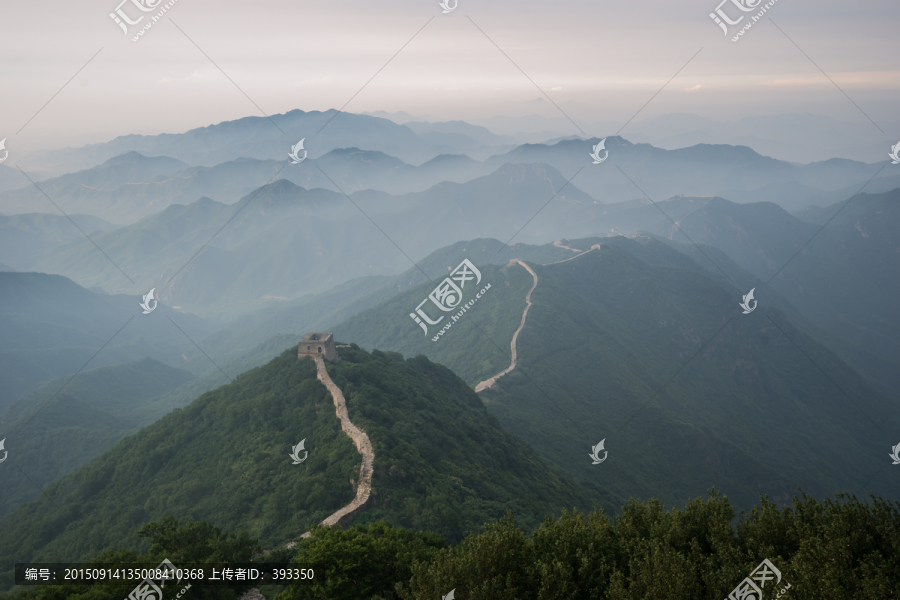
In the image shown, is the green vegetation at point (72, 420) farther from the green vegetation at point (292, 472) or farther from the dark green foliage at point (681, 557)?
the dark green foliage at point (681, 557)

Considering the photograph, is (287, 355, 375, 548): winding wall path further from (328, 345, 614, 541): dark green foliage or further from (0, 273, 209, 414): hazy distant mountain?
(0, 273, 209, 414): hazy distant mountain

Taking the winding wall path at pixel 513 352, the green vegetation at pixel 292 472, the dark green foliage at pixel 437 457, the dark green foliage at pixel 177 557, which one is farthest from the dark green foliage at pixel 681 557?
the winding wall path at pixel 513 352

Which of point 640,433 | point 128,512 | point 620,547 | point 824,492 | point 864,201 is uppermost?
point 864,201

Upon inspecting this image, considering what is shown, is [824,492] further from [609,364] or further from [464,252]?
[464,252]

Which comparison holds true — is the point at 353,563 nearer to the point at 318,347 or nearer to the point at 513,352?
the point at 318,347

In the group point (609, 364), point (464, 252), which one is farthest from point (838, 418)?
point (464, 252)

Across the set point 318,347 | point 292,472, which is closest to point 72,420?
point 318,347
